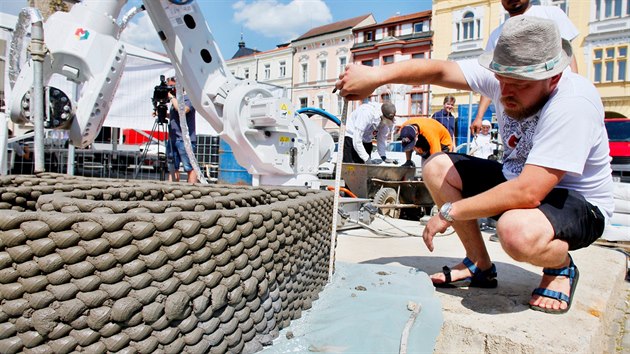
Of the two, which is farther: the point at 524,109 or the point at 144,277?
the point at 524,109

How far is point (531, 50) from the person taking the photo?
152cm

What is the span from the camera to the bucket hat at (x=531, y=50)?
4.99ft

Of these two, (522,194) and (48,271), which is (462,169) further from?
(48,271)

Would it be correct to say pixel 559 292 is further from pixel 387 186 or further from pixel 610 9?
pixel 610 9

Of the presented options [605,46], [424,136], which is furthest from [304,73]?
[424,136]

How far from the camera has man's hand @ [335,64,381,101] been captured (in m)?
1.76

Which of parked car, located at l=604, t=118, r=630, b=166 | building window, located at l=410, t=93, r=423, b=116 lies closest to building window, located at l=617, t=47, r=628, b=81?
building window, located at l=410, t=93, r=423, b=116

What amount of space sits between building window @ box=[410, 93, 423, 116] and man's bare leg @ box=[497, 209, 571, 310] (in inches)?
1178

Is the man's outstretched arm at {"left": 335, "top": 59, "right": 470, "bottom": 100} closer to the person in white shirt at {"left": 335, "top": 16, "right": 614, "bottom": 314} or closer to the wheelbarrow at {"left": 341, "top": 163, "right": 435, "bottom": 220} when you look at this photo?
the person in white shirt at {"left": 335, "top": 16, "right": 614, "bottom": 314}

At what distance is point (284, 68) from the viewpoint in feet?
137

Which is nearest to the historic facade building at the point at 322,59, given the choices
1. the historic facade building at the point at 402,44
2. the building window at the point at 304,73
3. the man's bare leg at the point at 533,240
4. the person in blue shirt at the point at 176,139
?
the building window at the point at 304,73

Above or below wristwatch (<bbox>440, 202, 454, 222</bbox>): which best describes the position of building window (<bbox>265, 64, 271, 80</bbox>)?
above

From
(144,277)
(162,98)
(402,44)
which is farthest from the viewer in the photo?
(402,44)

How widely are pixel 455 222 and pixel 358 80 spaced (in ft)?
2.79
